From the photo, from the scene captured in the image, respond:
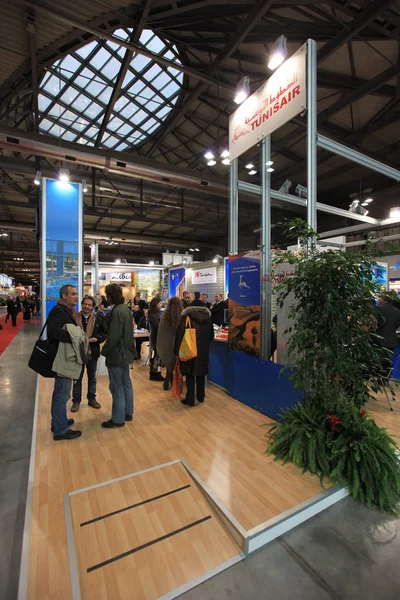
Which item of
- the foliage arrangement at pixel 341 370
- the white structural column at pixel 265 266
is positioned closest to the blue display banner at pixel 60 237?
the white structural column at pixel 265 266

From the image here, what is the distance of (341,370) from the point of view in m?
2.29

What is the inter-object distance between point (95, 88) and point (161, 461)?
361 inches

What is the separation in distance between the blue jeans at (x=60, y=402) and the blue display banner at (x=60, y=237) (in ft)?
13.7

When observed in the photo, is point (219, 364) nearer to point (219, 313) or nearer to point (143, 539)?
point (219, 313)

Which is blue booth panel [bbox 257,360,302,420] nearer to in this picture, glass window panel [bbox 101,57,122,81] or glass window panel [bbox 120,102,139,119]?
glass window panel [bbox 101,57,122,81]

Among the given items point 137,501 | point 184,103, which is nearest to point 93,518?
point 137,501

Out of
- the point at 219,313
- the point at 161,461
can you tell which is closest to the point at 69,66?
the point at 219,313

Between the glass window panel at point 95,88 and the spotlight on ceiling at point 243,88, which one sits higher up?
the glass window panel at point 95,88

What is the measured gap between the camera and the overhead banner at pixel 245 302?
3.66 meters

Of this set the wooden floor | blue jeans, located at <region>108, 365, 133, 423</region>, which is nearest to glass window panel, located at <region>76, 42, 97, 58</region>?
blue jeans, located at <region>108, 365, 133, 423</region>

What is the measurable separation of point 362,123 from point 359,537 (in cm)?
824

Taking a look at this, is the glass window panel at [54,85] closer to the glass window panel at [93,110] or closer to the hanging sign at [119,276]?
the glass window panel at [93,110]

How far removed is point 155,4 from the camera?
404 cm

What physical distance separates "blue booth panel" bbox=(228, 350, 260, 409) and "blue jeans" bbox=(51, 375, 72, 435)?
211cm
